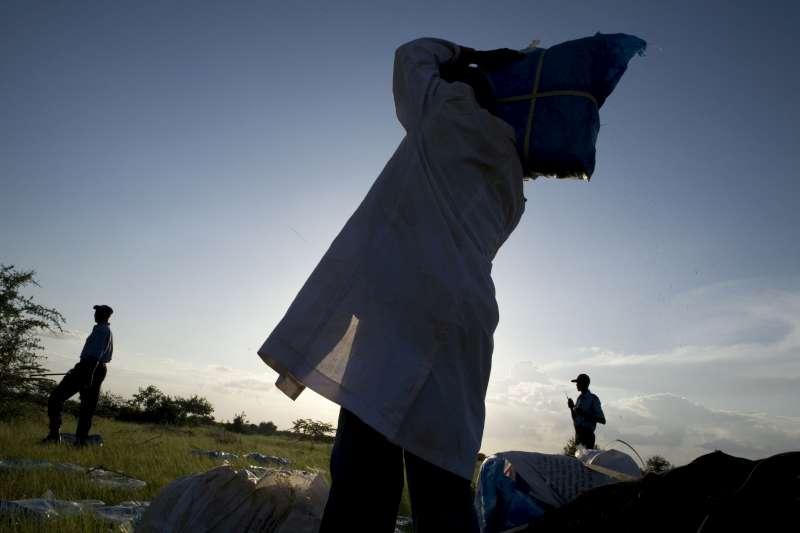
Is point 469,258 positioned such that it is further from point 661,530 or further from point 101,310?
point 101,310

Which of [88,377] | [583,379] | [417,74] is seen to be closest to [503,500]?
[417,74]

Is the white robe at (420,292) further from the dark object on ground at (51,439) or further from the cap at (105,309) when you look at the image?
the cap at (105,309)

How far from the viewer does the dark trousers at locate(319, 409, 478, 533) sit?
1.31 meters

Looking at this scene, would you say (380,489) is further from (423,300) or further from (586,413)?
(586,413)

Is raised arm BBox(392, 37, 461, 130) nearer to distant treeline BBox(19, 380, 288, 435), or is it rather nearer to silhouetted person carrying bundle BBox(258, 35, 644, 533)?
silhouetted person carrying bundle BBox(258, 35, 644, 533)

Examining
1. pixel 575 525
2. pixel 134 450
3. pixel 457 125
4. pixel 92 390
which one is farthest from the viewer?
pixel 92 390

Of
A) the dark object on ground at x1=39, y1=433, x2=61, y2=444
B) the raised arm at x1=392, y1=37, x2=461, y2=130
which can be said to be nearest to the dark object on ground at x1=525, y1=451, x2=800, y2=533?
the raised arm at x1=392, y1=37, x2=461, y2=130

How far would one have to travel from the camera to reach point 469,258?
1.40 m

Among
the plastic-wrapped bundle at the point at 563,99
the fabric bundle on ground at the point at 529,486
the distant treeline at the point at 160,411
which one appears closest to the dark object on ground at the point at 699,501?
the fabric bundle on ground at the point at 529,486

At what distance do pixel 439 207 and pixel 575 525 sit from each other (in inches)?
47.9

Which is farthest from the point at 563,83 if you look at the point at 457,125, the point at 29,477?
the point at 29,477

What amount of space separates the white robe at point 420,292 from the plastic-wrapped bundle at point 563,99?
9 centimetres

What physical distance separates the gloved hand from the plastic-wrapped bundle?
54mm

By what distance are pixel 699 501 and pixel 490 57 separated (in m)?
1.58
